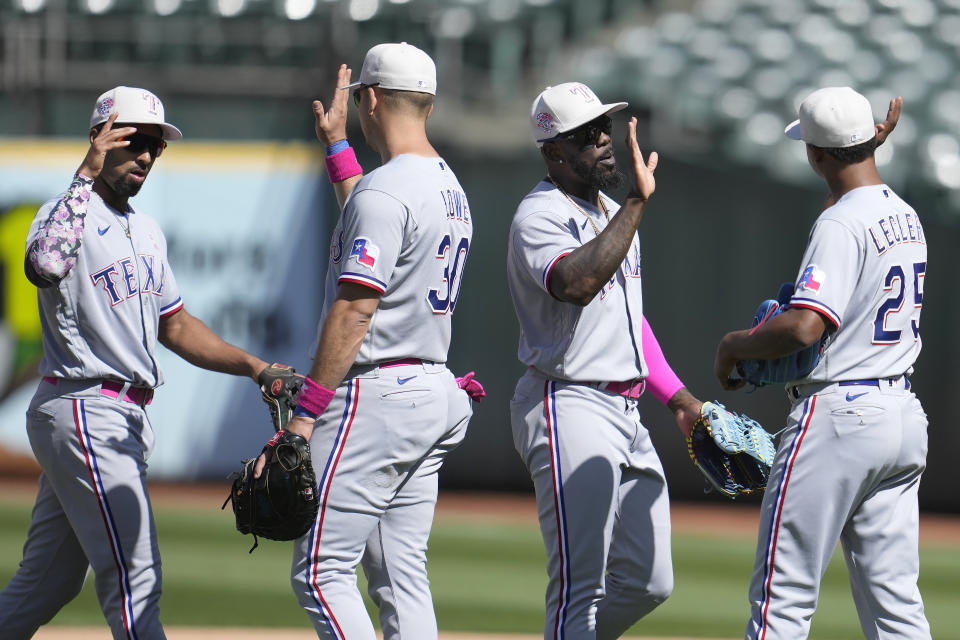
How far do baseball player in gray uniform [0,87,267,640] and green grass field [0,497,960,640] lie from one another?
1891 mm

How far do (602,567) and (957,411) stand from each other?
7129mm

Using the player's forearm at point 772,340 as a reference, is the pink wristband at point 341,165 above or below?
above

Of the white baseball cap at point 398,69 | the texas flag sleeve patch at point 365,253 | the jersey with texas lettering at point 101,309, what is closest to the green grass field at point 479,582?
the jersey with texas lettering at point 101,309

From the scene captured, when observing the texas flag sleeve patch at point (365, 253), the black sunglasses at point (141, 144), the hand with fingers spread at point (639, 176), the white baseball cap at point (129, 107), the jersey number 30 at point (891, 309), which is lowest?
the jersey number 30 at point (891, 309)

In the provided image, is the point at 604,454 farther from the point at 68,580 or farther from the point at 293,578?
the point at 68,580

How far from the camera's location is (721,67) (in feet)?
43.0

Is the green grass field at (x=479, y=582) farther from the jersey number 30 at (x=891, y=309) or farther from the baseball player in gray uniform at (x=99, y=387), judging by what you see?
the jersey number 30 at (x=891, y=309)

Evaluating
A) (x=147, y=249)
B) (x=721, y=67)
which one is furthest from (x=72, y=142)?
(x=147, y=249)

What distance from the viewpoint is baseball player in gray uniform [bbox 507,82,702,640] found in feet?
12.0

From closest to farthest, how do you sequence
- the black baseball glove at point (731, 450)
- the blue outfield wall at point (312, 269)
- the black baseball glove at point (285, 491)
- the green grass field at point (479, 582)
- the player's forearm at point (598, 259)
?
the black baseball glove at point (285, 491) < the player's forearm at point (598, 259) < the black baseball glove at point (731, 450) < the green grass field at point (479, 582) < the blue outfield wall at point (312, 269)

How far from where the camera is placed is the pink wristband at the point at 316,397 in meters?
3.37

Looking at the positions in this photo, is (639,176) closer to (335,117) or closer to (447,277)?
(447,277)

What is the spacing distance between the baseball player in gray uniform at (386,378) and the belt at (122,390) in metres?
0.70

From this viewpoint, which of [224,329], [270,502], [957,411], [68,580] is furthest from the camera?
[224,329]
